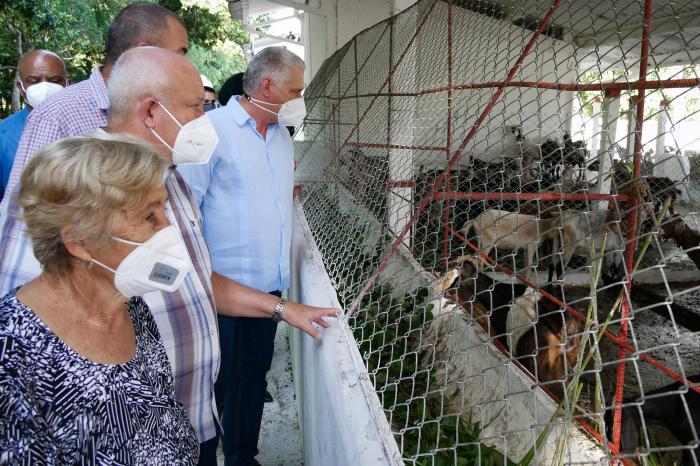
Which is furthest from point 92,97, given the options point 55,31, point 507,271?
point 55,31

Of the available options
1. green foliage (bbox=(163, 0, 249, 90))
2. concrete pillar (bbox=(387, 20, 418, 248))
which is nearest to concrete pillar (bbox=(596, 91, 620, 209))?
concrete pillar (bbox=(387, 20, 418, 248))

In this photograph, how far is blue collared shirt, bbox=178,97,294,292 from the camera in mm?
2207

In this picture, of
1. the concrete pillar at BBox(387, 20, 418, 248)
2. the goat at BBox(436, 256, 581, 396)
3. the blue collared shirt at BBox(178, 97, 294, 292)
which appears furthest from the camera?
the concrete pillar at BBox(387, 20, 418, 248)

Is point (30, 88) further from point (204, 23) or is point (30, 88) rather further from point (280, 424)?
point (204, 23)

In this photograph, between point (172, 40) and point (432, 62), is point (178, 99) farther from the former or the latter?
point (432, 62)

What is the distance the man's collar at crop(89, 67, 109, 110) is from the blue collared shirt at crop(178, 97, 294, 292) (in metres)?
0.46

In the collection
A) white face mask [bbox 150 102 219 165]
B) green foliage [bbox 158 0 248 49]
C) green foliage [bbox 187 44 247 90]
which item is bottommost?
white face mask [bbox 150 102 219 165]

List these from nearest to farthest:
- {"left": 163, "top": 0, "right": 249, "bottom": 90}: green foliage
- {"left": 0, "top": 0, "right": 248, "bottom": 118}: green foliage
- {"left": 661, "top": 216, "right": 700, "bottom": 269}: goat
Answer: {"left": 661, "top": 216, "right": 700, "bottom": 269}: goat
{"left": 0, "top": 0, "right": 248, "bottom": 118}: green foliage
{"left": 163, "top": 0, "right": 249, "bottom": 90}: green foliage

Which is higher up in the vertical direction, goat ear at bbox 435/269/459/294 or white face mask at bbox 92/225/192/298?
white face mask at bbox 92/225/192/298

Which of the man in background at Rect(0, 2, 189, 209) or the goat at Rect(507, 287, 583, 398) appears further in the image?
the goat at Rect(507, 287, 583, 398)

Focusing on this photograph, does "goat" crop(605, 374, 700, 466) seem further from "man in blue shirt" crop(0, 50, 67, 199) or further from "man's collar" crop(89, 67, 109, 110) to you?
"man in blue shirt" crop(0, 50, 67, 199)

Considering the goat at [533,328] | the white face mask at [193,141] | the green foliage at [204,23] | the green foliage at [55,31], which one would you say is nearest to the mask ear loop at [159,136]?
the white face mask at [193,141]

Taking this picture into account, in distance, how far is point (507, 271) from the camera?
110 inches

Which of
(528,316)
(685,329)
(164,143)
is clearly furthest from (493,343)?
(685,329)
